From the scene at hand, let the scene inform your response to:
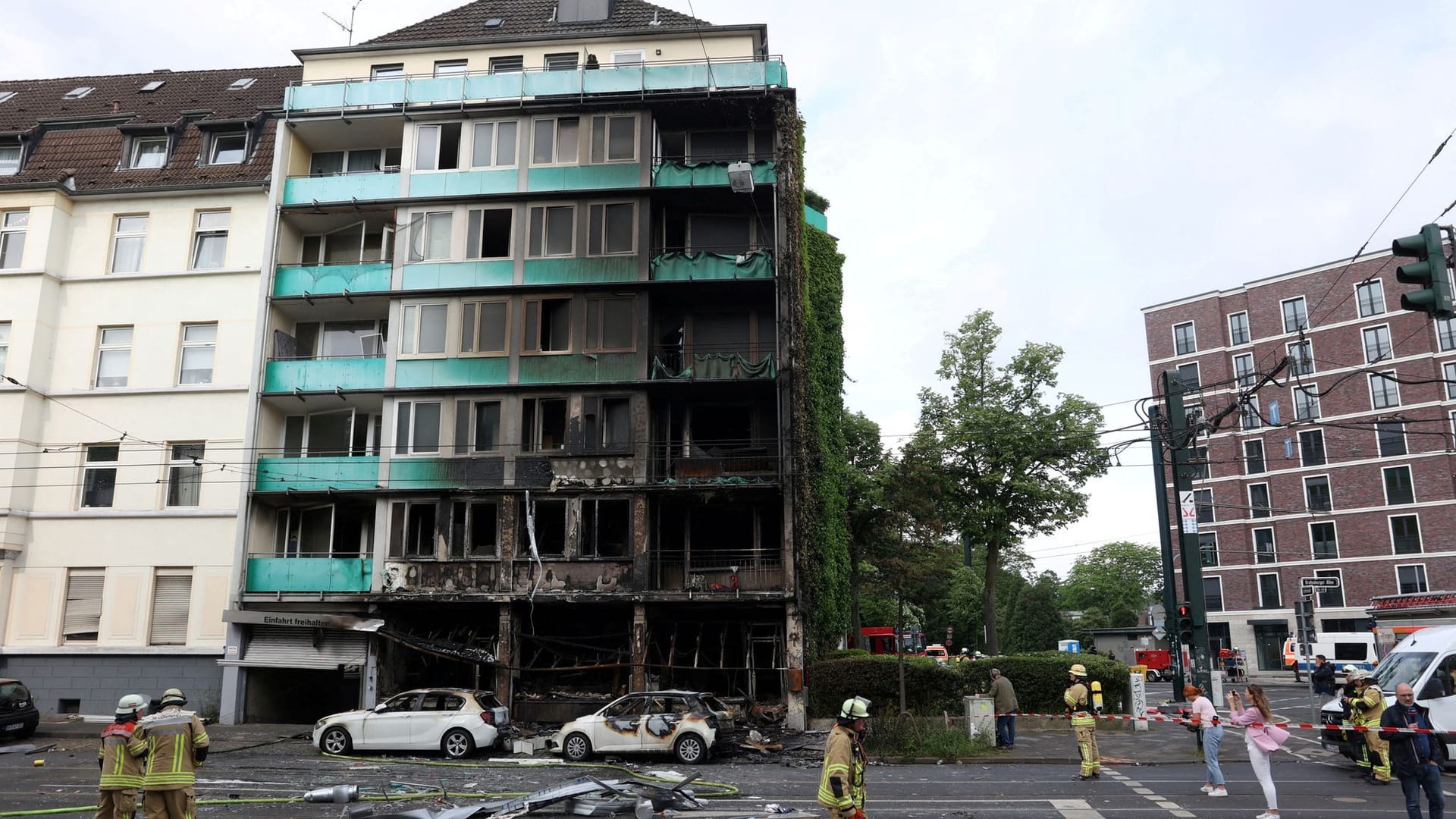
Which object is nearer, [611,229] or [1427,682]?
[1427,682]

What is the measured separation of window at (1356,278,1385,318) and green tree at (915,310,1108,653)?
31.7 meters

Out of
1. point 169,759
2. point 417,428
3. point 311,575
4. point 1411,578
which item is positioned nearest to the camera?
point 169,759

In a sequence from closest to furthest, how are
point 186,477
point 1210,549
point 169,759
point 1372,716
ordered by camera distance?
point 169,759, point 1372,716, point 186,477, point 1210,549

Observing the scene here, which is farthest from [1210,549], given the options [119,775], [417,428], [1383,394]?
[119,775]

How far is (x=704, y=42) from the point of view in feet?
105

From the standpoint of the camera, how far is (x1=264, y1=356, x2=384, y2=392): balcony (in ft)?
97.9

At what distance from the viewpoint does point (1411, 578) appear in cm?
5959

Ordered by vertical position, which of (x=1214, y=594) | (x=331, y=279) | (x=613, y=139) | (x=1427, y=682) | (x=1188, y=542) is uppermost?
(x=613, y=139)

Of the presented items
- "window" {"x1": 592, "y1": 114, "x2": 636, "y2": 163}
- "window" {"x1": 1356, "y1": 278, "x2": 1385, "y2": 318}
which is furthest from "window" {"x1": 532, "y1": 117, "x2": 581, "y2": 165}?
"window" {"x1": 1356, "y1": 278, "x2": 1385, "y2": 318}

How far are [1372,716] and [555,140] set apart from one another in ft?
81.2

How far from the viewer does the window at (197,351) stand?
1202 inches

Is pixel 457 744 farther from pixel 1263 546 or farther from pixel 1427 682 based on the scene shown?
pixel 1263 546

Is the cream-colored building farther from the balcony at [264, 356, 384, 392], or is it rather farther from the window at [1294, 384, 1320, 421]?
the window at [1294, 384, 1320, 421]

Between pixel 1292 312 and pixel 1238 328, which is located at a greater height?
pixel 1292 312
